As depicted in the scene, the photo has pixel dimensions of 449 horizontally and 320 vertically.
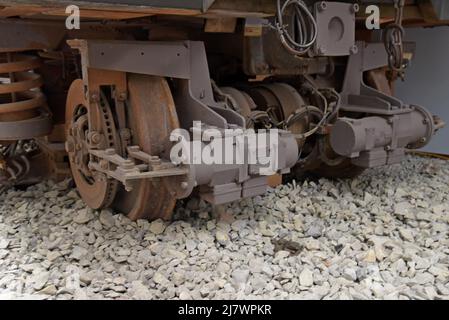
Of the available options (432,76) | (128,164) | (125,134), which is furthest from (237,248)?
(432,76)

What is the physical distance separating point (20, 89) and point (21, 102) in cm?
9

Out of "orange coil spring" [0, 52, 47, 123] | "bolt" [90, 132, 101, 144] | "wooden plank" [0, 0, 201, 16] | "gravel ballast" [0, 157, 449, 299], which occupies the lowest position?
"gravel ballast" [0, 157, 449, 299]

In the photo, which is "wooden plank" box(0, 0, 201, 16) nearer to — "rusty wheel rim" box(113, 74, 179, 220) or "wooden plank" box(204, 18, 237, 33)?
"wooden plank" box(204, 18, 237, 33)

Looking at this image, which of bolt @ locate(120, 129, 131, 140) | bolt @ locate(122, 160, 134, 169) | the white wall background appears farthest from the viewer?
the white wall background

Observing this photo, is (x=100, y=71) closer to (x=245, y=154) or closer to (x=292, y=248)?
(x=245, y=154)

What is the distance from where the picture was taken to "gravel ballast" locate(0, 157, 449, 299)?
220cm

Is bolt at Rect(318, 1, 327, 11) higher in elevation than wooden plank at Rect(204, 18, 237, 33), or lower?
higher

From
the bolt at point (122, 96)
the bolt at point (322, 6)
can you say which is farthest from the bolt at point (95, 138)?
the bolt at point (322, 6)

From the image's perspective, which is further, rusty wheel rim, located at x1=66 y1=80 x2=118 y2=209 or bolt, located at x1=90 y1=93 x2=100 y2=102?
rusty wheel rim, located at x1=66 y1=80 x2=118 y2=209

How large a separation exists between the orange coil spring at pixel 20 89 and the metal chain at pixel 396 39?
2172 mm

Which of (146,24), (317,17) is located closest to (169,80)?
(146,24)

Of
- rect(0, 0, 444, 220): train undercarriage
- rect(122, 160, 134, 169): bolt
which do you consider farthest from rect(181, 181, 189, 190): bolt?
rect(122, 160, 134, 169): bolt

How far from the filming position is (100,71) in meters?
2.54

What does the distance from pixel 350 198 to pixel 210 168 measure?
4.44ft
